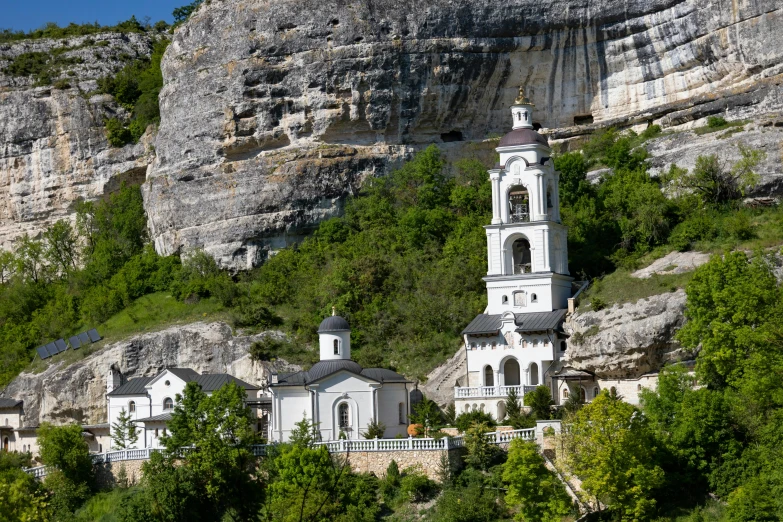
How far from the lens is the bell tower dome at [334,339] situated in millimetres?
64688

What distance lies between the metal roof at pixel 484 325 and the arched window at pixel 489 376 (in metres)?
1.58

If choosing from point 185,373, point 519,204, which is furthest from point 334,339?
point 519,204

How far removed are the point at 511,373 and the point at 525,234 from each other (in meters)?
6.19

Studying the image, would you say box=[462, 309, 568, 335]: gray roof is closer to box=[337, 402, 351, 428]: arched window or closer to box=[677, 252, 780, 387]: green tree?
box=[337, 402, 351, 428]: arched window

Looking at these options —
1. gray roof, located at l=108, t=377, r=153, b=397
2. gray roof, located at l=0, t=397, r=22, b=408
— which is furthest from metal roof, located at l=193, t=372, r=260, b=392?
gray roof, located at l=0, t=397, r=22, b=408

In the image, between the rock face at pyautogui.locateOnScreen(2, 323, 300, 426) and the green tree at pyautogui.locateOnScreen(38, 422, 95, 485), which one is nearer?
the green tree at pyautogui.locateOnScreen(38, 422, 95, 485)

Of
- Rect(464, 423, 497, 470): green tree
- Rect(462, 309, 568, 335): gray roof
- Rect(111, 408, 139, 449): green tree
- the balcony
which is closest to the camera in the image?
Rect(464, 423, 497, 470): green tree

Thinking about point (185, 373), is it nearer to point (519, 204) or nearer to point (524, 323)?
point (524, 323)

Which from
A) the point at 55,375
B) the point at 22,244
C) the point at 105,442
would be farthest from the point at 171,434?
the point at 22,244

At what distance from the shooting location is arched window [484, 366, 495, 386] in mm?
65750

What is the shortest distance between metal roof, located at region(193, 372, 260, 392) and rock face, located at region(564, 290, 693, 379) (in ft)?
47.5

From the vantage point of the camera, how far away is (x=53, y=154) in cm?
8962

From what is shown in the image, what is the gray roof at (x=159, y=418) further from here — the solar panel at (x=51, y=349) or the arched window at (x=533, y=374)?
the arched window at (x=533, y=374)

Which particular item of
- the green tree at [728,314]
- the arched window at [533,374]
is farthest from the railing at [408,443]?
the arched window at [533,374]
